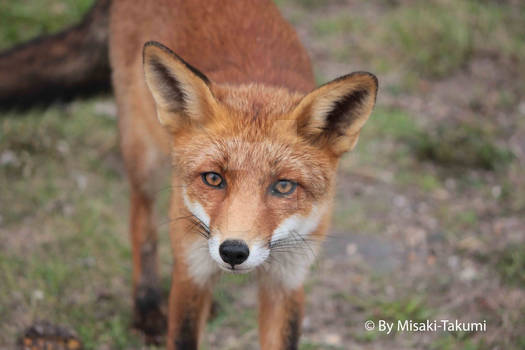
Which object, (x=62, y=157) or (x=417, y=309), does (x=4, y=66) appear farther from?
(x=417, y=309)

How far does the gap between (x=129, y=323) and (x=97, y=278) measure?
48 cm

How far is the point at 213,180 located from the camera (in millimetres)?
2598

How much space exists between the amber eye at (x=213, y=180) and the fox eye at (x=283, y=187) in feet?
0.78

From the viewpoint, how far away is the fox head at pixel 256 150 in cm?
245

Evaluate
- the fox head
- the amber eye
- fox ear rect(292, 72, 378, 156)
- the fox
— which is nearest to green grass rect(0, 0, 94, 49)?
the fox

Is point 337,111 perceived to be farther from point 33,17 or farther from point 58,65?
point 33,17

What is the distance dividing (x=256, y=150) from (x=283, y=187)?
215mm

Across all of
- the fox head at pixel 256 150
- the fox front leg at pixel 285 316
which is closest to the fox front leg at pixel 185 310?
the fox head at pixel 256 150

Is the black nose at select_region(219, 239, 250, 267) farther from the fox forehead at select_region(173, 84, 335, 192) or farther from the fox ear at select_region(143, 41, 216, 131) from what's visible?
the fox ear at select_region(143, 41, 216, 131)

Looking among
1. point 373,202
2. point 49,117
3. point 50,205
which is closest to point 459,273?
point 373,202

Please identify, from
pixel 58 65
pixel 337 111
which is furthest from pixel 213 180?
pixel 58 65

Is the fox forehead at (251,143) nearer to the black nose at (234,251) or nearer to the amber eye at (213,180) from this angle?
the amber eye at (213,180)

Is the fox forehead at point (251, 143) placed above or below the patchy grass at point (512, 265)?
above

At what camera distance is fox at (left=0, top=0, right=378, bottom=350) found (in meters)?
2.52
